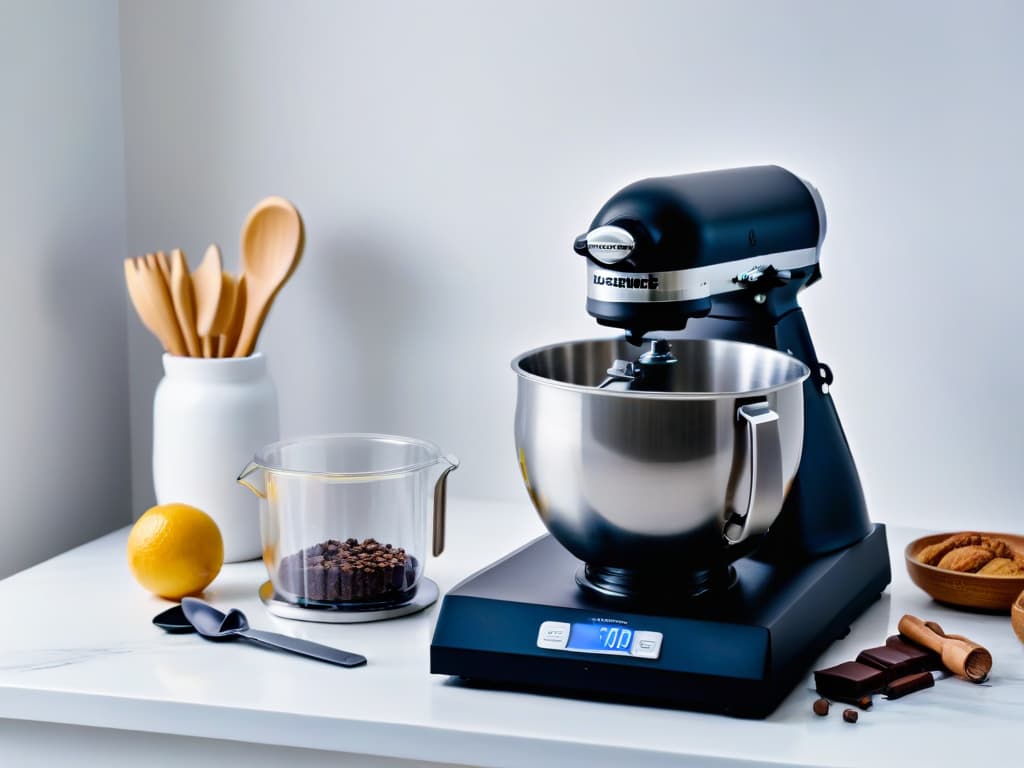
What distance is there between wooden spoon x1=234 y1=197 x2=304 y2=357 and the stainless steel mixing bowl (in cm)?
49

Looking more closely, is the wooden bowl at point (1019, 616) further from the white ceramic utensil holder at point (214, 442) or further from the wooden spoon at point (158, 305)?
the wooden spoon at point (158, 305)

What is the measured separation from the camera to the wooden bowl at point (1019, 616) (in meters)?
0.98

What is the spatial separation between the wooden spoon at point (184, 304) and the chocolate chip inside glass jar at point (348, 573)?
0.31 metres

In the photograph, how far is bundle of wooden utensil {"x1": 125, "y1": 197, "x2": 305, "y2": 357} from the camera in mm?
1292

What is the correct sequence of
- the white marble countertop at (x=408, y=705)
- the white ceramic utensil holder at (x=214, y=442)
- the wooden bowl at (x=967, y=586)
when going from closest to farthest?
the white marble countertop at (x=408, y=705) → the wooden bowl at (x=967, y=586) → the white ceramic utensil holder at (x=214, y=442)

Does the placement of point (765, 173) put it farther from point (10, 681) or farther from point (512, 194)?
point (10, 681)

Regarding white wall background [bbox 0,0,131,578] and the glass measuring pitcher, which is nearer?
the glass measuring pitcher

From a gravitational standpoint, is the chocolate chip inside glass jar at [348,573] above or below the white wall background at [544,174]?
below

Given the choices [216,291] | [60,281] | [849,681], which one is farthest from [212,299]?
[849,681]

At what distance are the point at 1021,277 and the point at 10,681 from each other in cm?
105

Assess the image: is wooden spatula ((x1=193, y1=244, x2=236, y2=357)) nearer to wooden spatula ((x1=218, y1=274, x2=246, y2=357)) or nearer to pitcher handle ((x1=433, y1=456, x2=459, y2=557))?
wooden spatula ((x1=218, y1=274, x2=246, y2=357))

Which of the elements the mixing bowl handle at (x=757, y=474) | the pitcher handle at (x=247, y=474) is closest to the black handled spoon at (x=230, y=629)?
the pitcher handle at (x=247, y=474)

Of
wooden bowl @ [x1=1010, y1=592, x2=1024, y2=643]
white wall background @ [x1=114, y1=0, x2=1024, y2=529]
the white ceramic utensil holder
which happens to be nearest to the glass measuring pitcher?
the white ceramic utensil holder

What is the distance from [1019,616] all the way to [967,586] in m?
0.08
